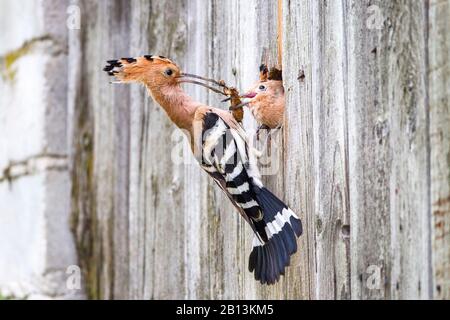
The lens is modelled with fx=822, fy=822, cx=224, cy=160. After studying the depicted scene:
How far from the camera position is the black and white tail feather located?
246 cm

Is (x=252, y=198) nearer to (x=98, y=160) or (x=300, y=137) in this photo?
(x=300, y=137)

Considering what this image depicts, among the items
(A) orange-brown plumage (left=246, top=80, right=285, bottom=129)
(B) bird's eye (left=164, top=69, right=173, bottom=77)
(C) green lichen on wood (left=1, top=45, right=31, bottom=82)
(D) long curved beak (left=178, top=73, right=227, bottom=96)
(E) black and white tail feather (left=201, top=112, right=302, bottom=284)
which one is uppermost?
(C) green lichen on wood (left=1, top=45, right=31, bottom=82)

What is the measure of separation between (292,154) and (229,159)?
0.93 feet

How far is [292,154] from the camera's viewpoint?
249 cm

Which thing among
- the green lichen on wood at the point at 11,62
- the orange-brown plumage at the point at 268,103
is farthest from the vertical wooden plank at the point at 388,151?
the green lichen on wood at the point at 11,62

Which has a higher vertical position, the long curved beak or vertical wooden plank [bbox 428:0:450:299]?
the long curved beak

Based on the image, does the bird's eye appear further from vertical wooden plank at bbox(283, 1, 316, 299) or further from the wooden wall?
vertical wooden plank at bbox(283, 1, 316, 299)

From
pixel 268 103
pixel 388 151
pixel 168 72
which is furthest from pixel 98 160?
pixel 388 151

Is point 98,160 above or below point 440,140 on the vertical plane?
above

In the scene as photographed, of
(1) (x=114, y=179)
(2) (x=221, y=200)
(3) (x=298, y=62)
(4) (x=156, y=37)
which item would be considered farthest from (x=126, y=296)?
(3) (x=298, y=62)

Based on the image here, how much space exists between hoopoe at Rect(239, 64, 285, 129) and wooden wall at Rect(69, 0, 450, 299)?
57 mm

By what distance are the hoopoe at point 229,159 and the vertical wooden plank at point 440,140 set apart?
65 cm

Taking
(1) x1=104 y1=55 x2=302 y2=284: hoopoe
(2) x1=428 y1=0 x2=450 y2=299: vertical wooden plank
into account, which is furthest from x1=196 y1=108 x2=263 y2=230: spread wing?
(2) x1=428 y1=0 x2=450 y2=299: vertical wooden plank
